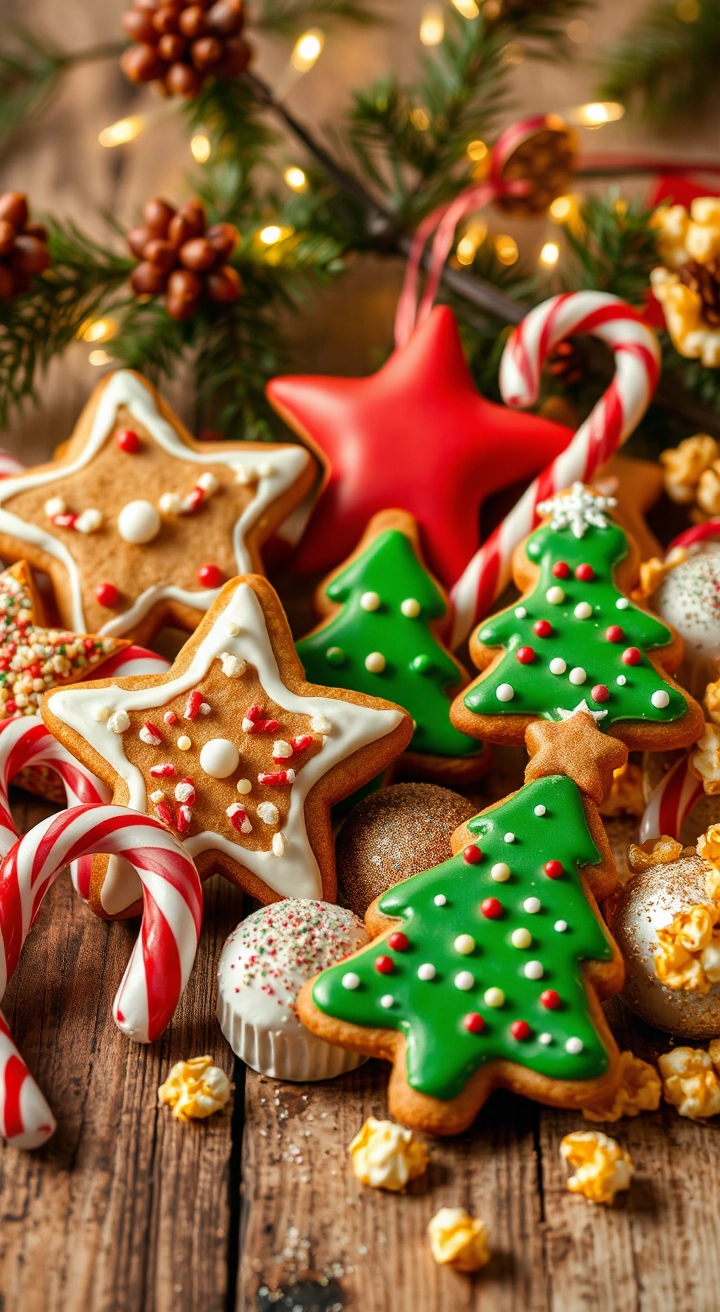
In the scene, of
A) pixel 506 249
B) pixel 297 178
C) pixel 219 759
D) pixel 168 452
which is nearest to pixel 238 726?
pixel 219 759

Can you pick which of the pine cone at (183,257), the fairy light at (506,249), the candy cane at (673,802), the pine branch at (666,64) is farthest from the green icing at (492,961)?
the pine branch at (666,64)

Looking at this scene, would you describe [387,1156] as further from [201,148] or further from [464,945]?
[201,148]

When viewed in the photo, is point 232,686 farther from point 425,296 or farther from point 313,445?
point 425,296

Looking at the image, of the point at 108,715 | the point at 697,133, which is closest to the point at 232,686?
the point at 108,715

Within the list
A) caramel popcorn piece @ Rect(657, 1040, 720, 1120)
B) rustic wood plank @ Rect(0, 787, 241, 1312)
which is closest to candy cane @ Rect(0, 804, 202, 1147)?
rustic wood plank @ Rect(0, 787, 241, 1312)

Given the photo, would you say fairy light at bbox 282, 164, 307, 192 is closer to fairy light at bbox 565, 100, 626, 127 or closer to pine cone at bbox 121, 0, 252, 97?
pine cone at bbox 121, 0, 252, 97

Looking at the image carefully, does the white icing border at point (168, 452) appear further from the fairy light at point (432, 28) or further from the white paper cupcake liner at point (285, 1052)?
the fairy light at point (432, 28)
